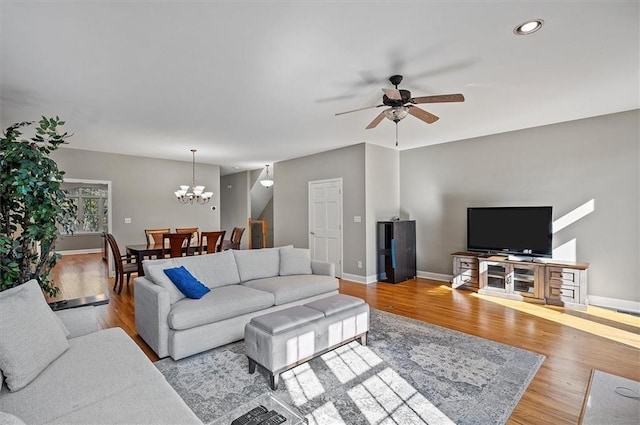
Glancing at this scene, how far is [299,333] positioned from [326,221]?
4.24 metres

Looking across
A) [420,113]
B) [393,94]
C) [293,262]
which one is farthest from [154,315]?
[420,113]

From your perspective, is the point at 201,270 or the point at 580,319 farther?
the point at 580,319

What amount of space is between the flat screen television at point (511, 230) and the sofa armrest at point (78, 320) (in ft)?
17.3

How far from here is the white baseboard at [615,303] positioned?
4145 mm

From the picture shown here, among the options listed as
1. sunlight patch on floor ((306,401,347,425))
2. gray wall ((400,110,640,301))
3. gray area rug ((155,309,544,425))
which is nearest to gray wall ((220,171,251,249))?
gray wall ((400,110,640,301))

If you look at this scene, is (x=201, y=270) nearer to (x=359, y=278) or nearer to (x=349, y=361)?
(x=349, y=361)

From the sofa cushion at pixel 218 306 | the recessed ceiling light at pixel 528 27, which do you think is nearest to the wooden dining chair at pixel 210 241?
the sofa cushion at pixel 218 306

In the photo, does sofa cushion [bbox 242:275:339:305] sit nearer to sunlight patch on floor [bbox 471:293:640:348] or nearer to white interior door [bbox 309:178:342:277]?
white interior door [bbox 309:178:342:277]

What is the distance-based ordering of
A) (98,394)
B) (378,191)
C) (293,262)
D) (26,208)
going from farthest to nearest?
(378,191)
(293,262)
(26,208)
(98,394)

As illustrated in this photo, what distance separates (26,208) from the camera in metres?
2.66

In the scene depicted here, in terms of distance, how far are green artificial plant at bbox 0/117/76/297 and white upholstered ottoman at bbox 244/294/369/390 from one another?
194cm

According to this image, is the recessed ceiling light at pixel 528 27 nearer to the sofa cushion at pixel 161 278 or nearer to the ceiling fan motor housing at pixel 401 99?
the ceiling fan motor housing at pixel 401 99

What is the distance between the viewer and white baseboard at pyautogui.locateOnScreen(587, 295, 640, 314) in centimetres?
414

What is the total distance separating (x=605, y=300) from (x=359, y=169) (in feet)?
13.5
